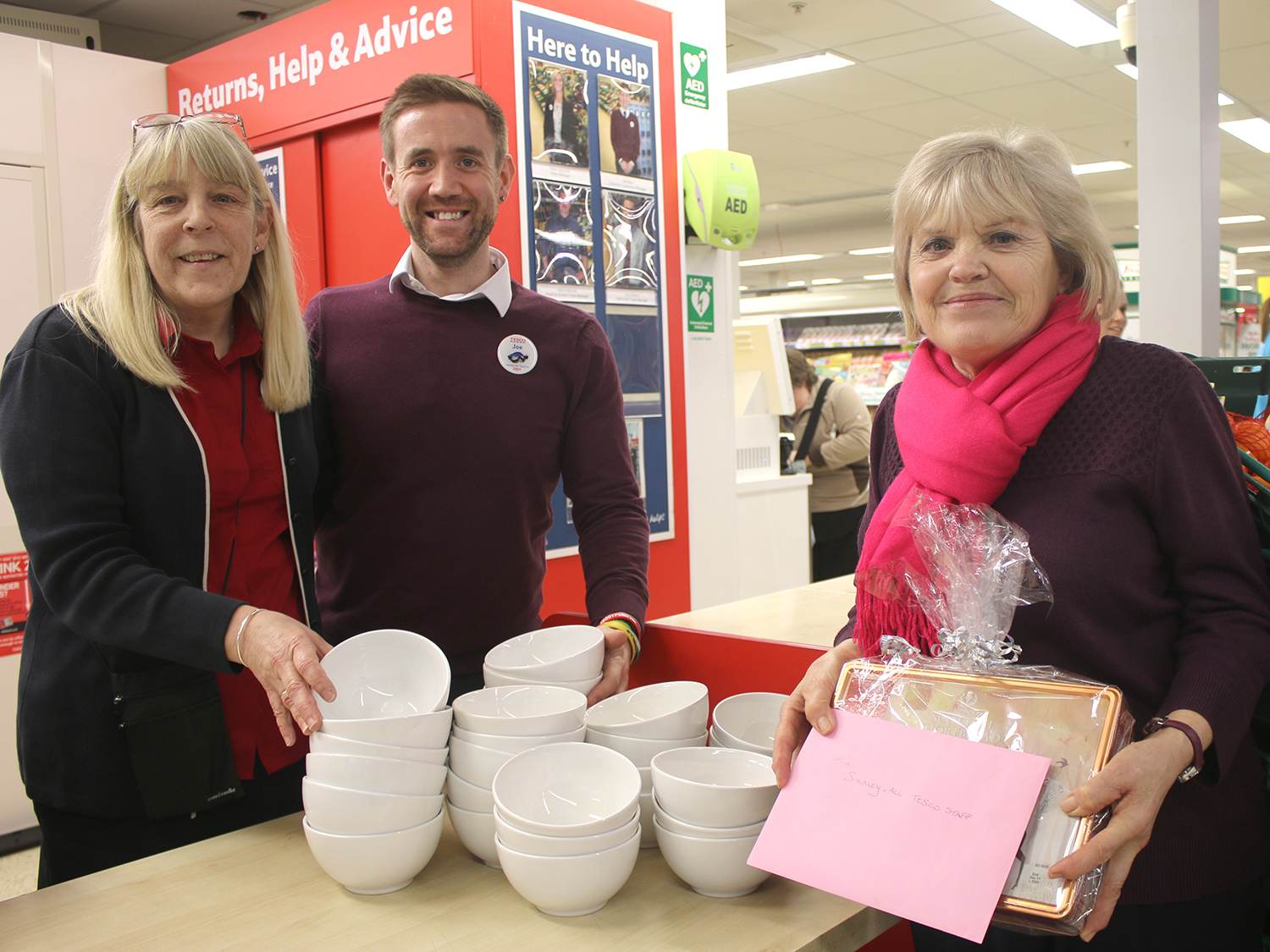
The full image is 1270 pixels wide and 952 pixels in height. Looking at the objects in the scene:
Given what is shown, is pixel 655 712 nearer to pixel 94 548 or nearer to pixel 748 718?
pixel 748 718

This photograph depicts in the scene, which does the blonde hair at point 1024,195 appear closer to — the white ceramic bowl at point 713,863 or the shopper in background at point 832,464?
the white ceramic bowl at point 713,863

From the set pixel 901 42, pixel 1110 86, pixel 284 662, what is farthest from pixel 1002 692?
pixel 1110 86

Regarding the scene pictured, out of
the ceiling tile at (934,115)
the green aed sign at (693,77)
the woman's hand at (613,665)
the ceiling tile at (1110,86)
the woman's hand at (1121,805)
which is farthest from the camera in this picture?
Answer: the ceiling tile at (934,115)

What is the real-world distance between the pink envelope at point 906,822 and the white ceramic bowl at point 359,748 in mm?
390

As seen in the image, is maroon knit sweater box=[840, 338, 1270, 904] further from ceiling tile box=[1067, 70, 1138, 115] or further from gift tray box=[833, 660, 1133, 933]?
ceiling tile box=[1067, 70, 1138, 115]

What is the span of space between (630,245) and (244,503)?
249cm

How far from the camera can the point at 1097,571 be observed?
1.16 metres

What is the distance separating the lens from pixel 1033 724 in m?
1.01

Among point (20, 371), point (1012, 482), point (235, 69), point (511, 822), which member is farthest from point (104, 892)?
point (235, 69)

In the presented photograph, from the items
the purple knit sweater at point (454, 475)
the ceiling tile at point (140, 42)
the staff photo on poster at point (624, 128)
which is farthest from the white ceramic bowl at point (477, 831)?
the ceiling tile at point (140, 42)

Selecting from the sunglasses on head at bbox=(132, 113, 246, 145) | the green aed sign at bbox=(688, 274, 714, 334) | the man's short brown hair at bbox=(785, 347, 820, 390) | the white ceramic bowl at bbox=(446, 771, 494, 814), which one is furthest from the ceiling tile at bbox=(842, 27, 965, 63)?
the white ceramic bowl at bbox=(446, 771, 494, 814)

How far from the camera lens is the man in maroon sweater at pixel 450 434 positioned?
1.83 meters

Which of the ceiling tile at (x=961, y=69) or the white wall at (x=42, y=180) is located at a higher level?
the ceiling tile at (x=961, y=69)

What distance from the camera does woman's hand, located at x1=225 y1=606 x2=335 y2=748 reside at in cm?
115
